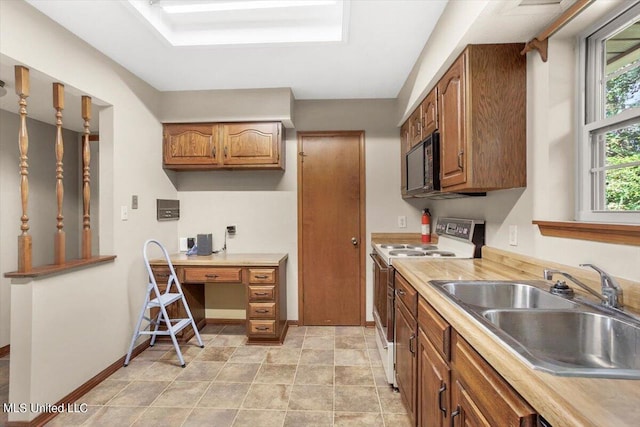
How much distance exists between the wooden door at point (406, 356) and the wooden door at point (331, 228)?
1282 millimetres

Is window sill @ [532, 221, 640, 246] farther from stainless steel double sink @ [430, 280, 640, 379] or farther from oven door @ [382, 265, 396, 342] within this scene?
oven door @ [382, 265, 396, 342]

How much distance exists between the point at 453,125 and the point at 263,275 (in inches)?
78.5

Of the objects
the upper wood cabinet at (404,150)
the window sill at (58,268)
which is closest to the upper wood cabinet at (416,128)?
the upper wood cabinet at (404,150)

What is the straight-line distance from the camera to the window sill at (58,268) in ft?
5.64

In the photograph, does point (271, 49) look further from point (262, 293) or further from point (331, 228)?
point (262, 293)

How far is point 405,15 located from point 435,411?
215cm

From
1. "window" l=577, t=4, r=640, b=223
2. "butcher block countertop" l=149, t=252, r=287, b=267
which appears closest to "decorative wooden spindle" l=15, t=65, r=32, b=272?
"butcher block countertop" l=149, t=252, r=287, b=267

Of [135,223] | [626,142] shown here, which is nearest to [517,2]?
[626,142]

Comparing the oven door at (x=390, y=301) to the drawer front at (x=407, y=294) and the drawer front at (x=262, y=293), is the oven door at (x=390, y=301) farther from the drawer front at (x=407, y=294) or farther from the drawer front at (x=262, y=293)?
the drawer front at (x=262, y=293)

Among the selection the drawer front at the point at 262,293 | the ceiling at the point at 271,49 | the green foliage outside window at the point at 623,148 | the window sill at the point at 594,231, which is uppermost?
the ceiling at the point at 271,49

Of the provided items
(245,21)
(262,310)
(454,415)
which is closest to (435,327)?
(454,415)

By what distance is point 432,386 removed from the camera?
1.29 m

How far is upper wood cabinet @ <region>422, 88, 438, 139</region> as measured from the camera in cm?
206

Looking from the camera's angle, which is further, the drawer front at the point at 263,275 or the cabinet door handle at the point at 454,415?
the drawer front at the point at 263,275
